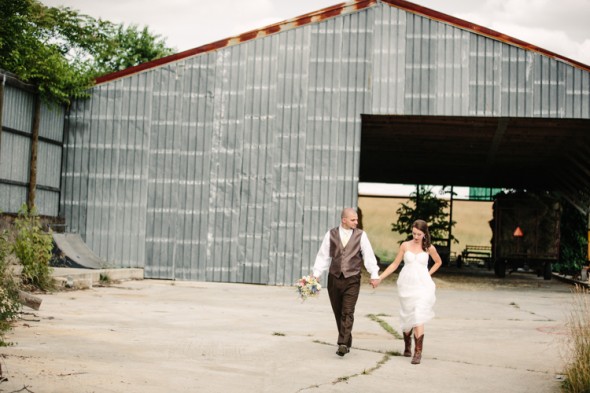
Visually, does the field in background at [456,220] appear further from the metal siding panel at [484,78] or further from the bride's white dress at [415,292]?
the bride's white dress at [415,292]

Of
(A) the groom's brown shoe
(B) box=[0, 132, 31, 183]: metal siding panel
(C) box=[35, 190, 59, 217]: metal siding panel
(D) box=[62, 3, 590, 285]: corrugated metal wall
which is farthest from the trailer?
(A) the groom's brown shoe

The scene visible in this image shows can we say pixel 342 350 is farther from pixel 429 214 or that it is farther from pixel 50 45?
pixel 429 214

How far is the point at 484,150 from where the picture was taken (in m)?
24.8

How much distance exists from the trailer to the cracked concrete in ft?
38.5

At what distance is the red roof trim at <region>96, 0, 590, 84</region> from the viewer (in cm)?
1936

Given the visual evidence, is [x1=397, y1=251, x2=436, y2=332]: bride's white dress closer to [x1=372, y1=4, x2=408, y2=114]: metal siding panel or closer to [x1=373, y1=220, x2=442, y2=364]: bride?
[x1=373, y1=220, x2=442, y2=364]: bride

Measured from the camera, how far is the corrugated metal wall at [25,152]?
700 inches

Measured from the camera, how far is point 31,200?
739 inches

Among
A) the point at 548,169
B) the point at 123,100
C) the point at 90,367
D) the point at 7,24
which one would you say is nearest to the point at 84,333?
the point at 90,367

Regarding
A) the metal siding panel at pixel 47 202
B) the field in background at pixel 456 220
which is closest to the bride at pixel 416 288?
the metal siding panel at pixel 47 202

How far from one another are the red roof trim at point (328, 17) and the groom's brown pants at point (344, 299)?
12459 millimetres

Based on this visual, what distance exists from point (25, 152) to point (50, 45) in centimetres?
353

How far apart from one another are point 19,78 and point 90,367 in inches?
507

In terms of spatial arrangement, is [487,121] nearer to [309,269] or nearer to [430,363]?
[309,269]
